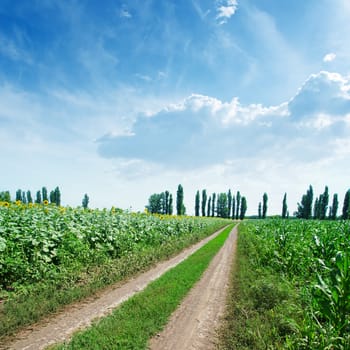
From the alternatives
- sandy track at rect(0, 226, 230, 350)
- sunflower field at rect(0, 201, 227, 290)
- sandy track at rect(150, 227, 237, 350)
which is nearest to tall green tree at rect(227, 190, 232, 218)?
sunflower field at rect(0, 201, 227, 290)

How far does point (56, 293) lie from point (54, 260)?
2202 millimetres

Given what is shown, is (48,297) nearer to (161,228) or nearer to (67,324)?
(67,324)

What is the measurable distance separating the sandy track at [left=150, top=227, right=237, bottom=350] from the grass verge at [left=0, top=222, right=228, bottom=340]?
2.65m

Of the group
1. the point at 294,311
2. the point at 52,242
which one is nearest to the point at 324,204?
the point at 294,311

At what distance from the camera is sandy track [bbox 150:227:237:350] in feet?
14.4

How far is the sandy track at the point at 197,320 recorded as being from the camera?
438 centimetres

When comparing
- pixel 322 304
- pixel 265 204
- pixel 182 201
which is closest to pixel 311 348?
pixel 322 304

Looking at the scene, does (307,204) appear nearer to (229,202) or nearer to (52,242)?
(229,202)

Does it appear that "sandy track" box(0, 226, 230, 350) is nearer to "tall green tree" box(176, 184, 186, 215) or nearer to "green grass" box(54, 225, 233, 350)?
"green grass" box(54, 225, 233, 350)

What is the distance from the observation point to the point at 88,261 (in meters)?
8.84

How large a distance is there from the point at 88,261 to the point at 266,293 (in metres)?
6.25

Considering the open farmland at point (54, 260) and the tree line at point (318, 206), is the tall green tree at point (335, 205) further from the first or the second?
the open farmland at point (54, 260)

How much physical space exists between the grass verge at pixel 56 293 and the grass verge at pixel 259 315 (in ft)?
12.6

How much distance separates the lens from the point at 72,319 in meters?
5.14
